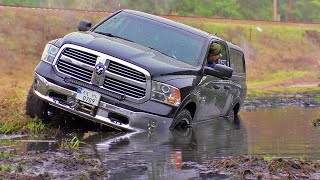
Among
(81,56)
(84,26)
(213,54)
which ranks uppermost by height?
(84,26)

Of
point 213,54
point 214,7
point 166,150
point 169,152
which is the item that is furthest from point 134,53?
point 214,7

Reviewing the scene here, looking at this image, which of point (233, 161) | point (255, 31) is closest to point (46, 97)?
point (233, 161)

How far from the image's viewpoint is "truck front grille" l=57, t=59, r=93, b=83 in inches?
351

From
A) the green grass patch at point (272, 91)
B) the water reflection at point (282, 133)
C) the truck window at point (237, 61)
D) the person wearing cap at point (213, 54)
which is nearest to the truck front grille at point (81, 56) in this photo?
the water reflection at point (282, 133)

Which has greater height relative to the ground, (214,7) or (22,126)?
(214,7)

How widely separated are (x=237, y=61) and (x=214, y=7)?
158ft

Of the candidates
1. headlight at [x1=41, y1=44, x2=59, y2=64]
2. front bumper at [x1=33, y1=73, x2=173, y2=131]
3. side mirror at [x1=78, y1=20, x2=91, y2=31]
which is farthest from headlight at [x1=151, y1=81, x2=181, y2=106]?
side mirror at [x1=78, y1=20, x2=91, y2=31]

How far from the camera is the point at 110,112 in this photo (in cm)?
885

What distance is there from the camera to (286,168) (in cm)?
616

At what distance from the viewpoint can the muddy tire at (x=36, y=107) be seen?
9406mm

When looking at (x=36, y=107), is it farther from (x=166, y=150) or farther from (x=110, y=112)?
(x=166, y=150)

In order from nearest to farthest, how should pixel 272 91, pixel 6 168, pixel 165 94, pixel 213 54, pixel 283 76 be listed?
pixel 6 168
pixel 165 94
pixel 213 54
pixel 272 91
pixel 283 76

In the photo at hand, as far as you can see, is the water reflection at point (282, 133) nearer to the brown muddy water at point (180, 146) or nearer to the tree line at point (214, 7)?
the brown muddy water at point (180, 146)

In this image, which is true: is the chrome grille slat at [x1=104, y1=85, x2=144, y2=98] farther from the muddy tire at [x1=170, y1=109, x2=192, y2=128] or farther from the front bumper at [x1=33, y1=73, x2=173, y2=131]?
the muddy tire at [x1=170, y1=109, x2=192, y2=128]
